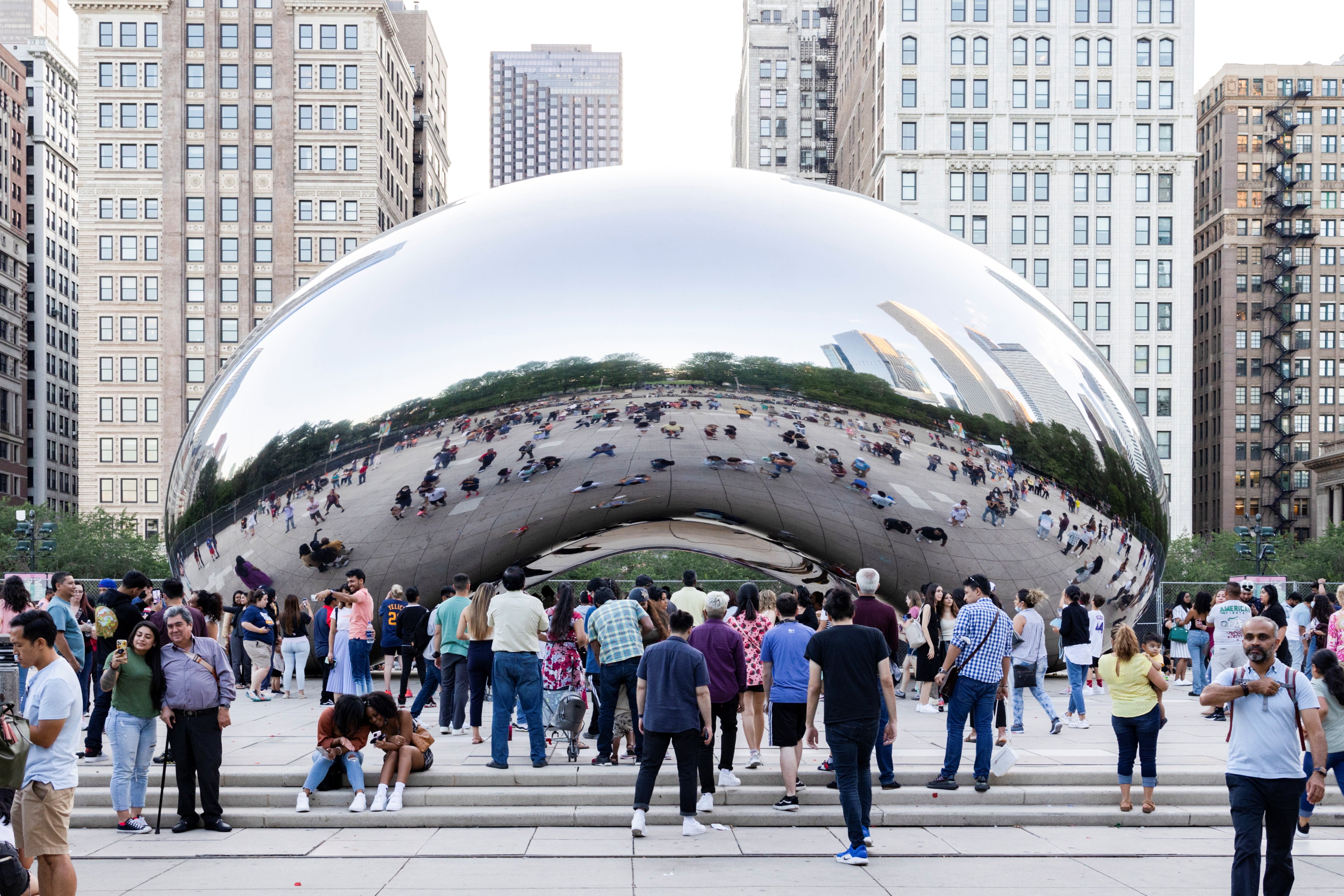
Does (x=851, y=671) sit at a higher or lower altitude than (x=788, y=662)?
higher

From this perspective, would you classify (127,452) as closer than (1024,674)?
No

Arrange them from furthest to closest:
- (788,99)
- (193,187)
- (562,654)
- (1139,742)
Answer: (788,99) → (193,187) → (562,654) → (1139,742)

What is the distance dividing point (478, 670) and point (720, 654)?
282 cm

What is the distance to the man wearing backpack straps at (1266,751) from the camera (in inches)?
228

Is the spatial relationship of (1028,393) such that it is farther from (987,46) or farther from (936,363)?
(987,46)

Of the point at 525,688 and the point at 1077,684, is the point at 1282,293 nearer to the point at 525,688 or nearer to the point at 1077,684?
the point at 1077,684

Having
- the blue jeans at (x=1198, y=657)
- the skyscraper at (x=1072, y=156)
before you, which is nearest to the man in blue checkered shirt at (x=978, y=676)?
the blue jeans at (x=1198, y=657)

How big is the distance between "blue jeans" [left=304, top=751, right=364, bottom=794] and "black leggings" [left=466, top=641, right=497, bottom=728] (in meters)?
1.71

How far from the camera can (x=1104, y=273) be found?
242 feet

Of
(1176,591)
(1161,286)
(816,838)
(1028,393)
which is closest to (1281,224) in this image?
(1161,286)

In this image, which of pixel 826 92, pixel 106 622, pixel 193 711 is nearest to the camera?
pixel 193 711

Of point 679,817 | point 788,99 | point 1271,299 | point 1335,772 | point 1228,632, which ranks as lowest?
point 679,817

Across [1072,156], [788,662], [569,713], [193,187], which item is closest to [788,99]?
[1072,156]

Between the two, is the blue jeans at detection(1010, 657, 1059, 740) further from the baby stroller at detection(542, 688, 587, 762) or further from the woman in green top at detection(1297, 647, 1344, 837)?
the baby stroller at detection(542, 688, 587, 762)
